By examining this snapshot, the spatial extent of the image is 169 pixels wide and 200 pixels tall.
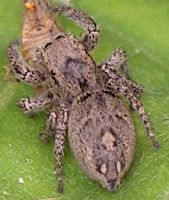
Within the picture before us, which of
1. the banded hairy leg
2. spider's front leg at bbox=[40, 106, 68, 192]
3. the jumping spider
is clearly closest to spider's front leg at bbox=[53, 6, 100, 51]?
the jumping spider

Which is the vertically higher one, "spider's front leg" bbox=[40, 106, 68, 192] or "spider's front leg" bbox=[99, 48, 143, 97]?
"spider's front leg" bbox=[99, 48, 143, 97]

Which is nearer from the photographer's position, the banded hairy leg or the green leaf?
the green leaf

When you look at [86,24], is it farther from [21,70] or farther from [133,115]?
[133,115]

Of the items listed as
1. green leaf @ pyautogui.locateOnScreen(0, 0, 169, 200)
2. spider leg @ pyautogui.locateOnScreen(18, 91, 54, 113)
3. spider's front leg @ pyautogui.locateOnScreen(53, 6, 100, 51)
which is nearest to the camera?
green leaf @ pyautogui.locateOnScreen(0, 0, 169, 200)

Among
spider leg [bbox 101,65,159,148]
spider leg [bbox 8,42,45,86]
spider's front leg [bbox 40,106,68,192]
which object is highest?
spider leg [bbox 101,65,159,148]

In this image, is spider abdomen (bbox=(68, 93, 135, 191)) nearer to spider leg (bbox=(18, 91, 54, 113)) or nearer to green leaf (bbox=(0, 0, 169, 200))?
green leaf (bbox=(0, 0, 169, 200))

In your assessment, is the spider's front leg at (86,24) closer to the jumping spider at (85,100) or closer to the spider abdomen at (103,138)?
the jumping spider at (85,100)

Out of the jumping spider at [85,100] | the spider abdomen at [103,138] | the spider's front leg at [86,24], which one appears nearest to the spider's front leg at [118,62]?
the jumping spider at [85,100]
